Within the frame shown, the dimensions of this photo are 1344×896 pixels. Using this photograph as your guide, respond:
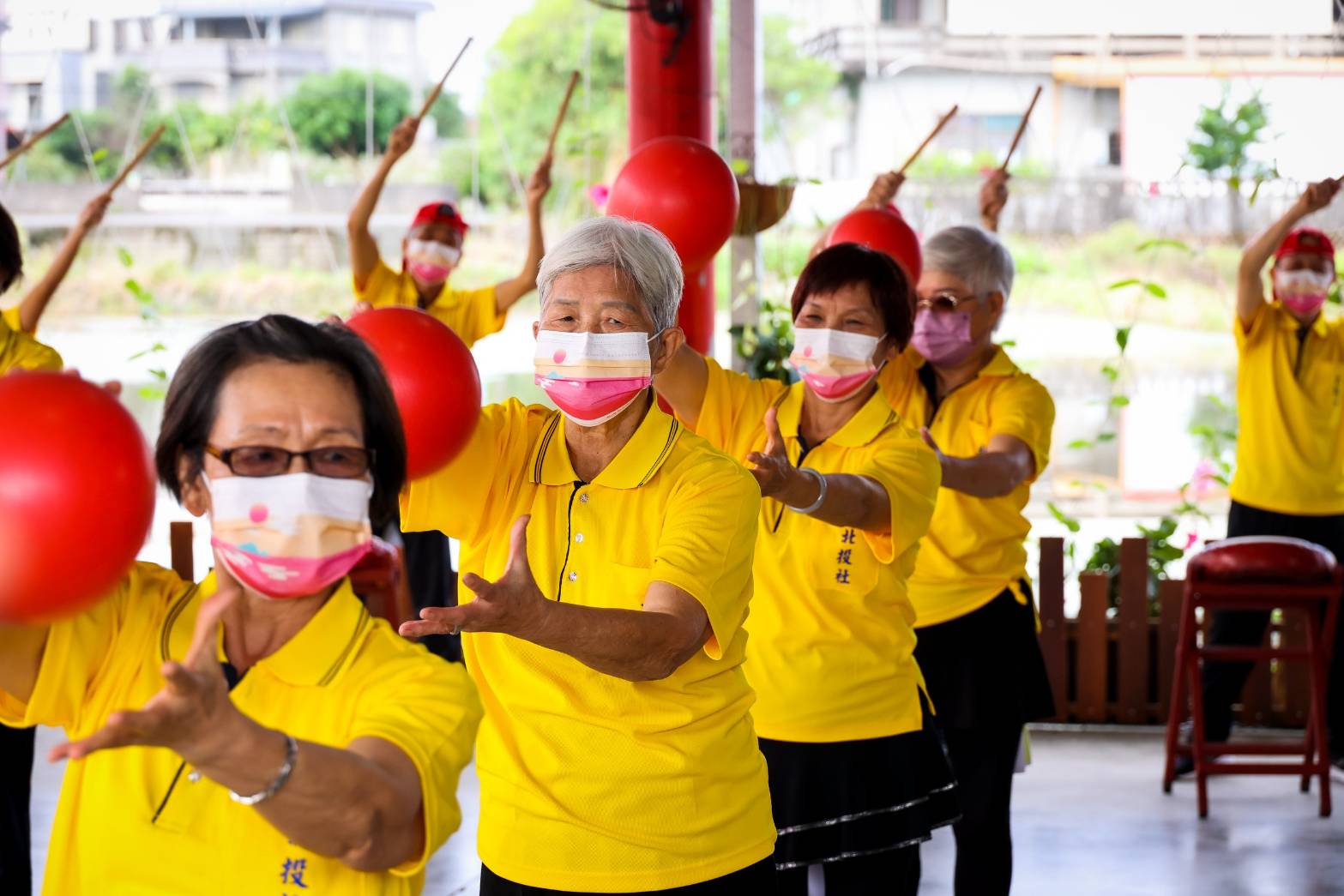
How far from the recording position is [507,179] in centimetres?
610

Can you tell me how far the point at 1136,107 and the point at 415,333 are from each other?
4542mm

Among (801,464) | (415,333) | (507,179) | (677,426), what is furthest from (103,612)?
(507,179)

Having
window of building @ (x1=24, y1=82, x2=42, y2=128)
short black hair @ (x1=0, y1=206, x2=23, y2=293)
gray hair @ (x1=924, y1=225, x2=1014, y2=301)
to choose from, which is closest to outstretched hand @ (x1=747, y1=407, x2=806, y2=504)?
gray hair @ (x1=924, y1=225, x2=1014, y2=301)

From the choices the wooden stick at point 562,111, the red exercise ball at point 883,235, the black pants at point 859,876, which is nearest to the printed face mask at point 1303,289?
the red exercise ball at point 883,235

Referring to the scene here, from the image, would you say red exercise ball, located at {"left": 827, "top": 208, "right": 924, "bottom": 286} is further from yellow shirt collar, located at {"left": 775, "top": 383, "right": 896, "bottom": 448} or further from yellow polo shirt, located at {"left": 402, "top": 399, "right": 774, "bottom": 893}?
yellow polo shirt, located at {"left": 402, "top": 399, "right": 774, "bottom": 893}

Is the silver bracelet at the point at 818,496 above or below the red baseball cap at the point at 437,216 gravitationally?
below

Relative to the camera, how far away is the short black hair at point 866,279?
2.73 m

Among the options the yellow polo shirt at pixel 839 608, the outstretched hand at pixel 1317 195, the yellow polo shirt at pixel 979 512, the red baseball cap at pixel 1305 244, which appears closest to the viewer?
the yellow polo shirt at pixel 839 608

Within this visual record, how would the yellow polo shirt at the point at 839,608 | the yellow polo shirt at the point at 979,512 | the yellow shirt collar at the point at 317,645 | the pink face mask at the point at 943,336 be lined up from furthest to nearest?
the pink face mask at the point at 943,336 < the yellow polo shirt at the point at 979,512 < the yellow polo shirt at the point at 839,608 < the yellow shirt collar at the point at 317,645

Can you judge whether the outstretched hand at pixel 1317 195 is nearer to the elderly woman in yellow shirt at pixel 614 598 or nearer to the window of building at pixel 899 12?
the window of building at pixel 899 12

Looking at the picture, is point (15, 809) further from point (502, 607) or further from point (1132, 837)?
point (1132, 837)

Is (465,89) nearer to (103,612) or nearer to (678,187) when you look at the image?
(678,187)

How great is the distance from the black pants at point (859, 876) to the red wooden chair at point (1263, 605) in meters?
1.99

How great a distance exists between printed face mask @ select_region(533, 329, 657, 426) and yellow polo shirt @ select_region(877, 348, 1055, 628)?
4.21 ft
